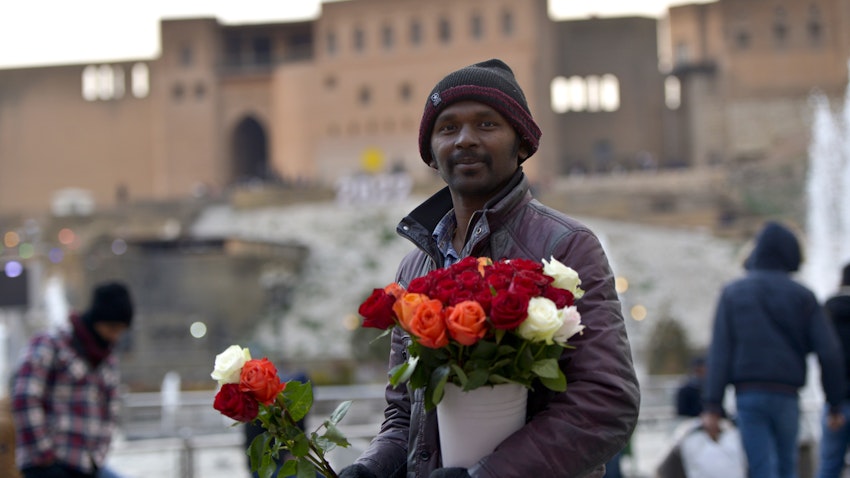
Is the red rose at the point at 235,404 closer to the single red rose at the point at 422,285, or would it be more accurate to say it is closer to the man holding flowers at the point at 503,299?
the man holding flowers at the point at 503,299

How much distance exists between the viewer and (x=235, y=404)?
110 inches

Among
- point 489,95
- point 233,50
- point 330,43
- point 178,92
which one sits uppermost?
point 233,50

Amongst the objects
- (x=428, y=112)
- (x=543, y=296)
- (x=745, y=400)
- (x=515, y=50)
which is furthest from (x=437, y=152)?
(x=515, y=50)

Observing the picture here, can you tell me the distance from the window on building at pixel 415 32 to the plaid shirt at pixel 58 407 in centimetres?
4403

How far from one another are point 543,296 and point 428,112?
0.66m

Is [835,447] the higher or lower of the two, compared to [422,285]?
lower

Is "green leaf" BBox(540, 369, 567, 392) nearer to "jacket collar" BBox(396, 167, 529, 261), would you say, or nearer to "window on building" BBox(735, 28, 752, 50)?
"jacket collar" BBox(396, 167, 529, 261)

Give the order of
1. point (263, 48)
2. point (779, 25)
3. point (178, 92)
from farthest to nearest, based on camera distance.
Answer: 1. point (263, 48)
2. point (178, 92)
3. point (779, 25)

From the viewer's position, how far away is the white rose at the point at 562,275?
2.66 metres

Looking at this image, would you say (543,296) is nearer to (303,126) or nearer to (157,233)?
(157,233)

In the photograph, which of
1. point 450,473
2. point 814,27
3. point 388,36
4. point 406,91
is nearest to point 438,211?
point 450,473

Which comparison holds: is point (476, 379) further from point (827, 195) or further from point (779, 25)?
point (779, 25)

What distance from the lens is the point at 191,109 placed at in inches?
2015

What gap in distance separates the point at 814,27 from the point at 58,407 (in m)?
47.4
